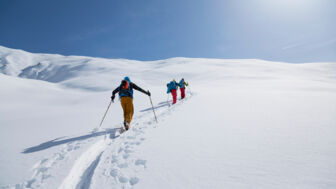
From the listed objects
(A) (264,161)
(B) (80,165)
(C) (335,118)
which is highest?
(C) (335,118)

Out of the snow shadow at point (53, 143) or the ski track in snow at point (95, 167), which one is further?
the snow shadow at point (53, 143)

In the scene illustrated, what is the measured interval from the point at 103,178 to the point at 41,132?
175 inches

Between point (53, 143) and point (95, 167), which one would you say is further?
point (53, 143)

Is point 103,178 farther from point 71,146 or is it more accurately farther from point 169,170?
point 71,146

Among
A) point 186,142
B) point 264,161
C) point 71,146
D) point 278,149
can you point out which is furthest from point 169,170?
point 71,146

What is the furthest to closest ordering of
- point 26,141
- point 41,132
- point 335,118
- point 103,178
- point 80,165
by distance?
Answer: point 41,132
point 26,141
point 335,118
point 80,165
point 103,178

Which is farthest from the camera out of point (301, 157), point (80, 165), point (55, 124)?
point (55, 124)

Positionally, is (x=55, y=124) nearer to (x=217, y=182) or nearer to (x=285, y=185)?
(x=217, y=182)

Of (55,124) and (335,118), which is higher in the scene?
(335,118)

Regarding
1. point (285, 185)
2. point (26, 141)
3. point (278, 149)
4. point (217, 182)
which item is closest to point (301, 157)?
point (278, 149)

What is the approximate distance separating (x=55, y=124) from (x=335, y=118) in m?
9.47

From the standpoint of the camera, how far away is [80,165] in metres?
3.12

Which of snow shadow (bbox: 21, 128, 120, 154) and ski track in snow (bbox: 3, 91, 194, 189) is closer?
ski track in snow (bbox: 3, 91, 194, 189)

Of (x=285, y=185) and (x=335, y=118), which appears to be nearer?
(x=285, y=185)
